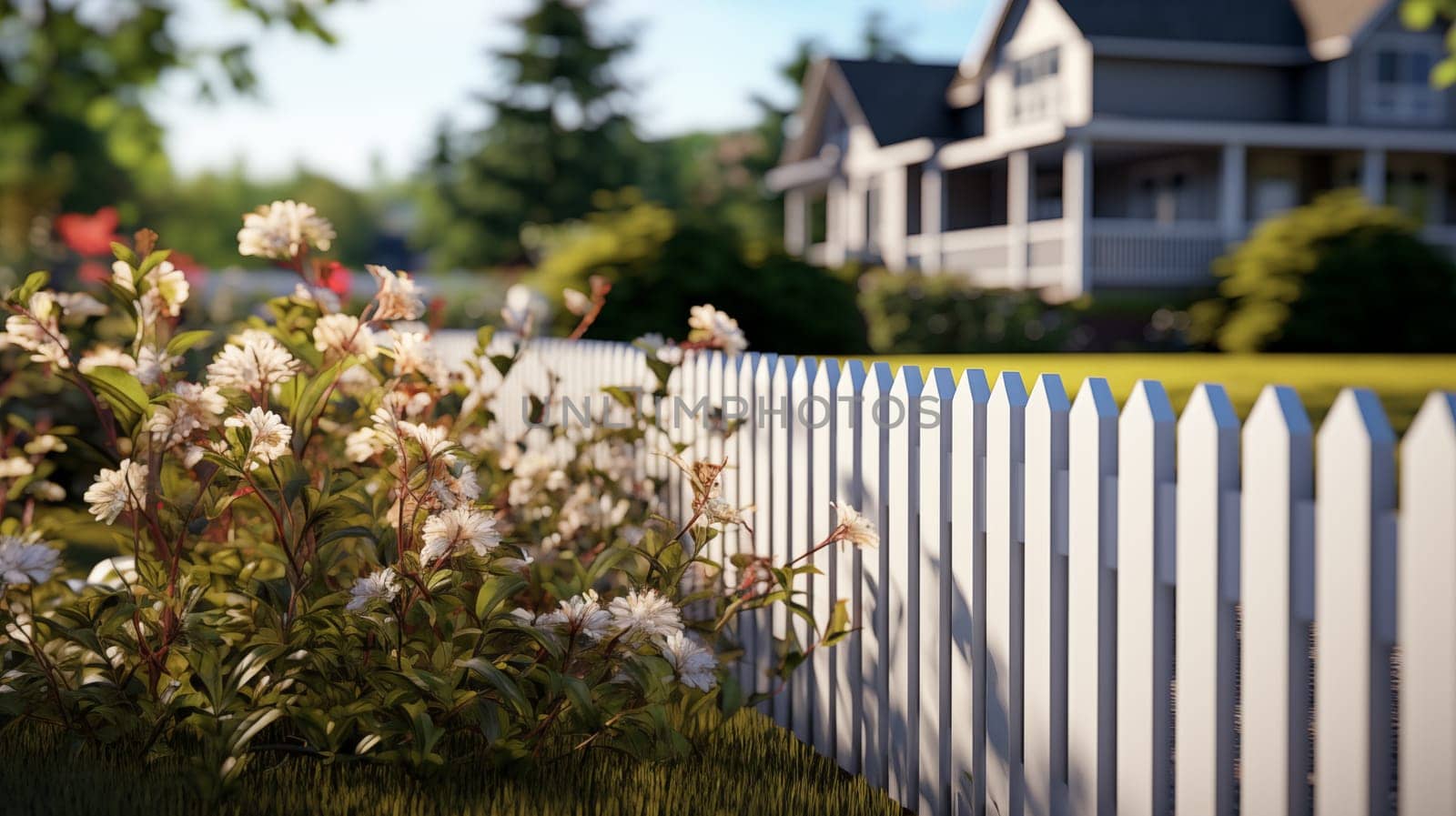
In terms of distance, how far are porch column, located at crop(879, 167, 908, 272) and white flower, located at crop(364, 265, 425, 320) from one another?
934 inches

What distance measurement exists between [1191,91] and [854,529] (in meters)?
23.2

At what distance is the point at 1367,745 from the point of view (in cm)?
222

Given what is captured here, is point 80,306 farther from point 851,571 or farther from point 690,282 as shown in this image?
point 690,282

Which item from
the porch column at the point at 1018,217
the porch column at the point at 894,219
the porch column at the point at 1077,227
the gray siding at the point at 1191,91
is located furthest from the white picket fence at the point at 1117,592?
the porch column at the point at 894,219

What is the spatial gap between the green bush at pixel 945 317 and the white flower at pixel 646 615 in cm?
1512

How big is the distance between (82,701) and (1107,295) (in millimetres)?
19419

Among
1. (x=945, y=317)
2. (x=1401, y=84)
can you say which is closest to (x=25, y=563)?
(x=945, y=317)

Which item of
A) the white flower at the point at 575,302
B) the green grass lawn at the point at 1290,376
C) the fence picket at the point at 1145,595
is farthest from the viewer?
the green grass lawn at the point at 1290,376

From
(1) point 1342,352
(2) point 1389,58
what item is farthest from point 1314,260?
(2) point 1389,58

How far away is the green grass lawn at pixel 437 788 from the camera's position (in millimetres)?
3369

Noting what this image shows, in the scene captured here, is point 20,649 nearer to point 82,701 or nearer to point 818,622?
point 82,701

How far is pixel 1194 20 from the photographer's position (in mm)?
24391

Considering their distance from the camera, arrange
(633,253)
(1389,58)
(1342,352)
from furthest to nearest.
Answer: (1389,58) → (1342,352) → (633,253)

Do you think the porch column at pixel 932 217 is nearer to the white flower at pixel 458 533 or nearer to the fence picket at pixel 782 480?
the fence picket at pixel 782 480
